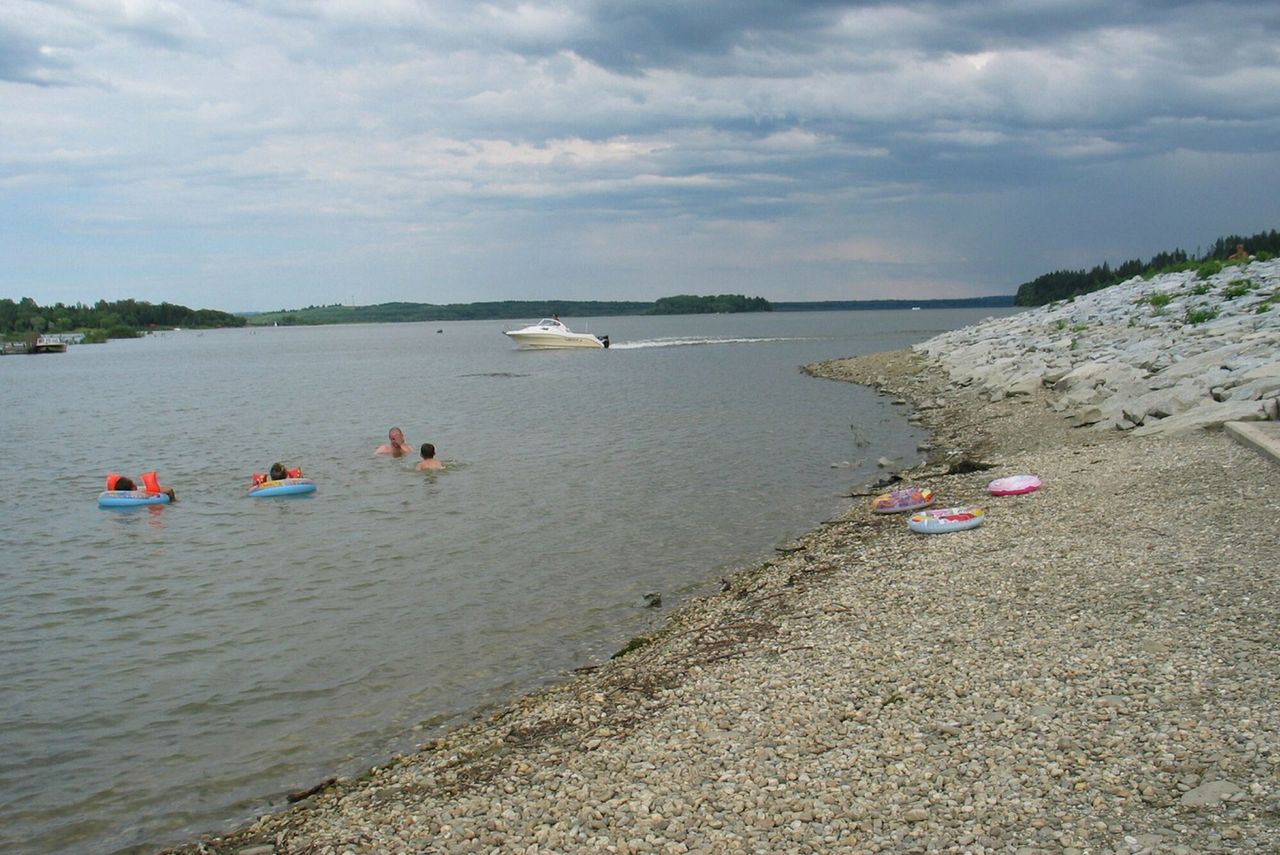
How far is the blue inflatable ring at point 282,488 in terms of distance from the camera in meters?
20.4

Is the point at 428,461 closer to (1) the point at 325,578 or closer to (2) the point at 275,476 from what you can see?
(2) the point at 275,476

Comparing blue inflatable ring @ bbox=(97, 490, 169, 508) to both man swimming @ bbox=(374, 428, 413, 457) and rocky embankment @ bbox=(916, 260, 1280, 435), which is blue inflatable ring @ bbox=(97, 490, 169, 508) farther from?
rocky embankment @ bbox=(916, 260, 1280, 435)

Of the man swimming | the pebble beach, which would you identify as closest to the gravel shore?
the pebble beach

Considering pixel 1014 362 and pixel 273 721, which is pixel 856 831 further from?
pixel 1014 362

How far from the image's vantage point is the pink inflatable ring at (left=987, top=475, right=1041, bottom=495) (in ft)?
46.2

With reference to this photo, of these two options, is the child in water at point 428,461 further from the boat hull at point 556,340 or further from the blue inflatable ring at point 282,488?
the boat hull at point 556,340

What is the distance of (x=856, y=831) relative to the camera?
206 inches

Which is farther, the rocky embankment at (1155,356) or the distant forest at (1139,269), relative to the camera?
the distant forest at (1139,269)

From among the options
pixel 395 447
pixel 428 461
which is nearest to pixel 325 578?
pixel 428 461

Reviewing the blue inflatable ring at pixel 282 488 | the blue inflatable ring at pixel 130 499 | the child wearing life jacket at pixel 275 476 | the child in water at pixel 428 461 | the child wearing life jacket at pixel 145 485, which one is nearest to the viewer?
the blue inflatable ring at pixel 130 499

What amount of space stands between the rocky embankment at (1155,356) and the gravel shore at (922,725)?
606cm

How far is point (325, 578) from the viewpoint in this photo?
1405cm

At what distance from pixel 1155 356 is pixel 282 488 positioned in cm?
2168

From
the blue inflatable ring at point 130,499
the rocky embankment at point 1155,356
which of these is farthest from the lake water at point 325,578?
the rocky embankment at point 1155,356
